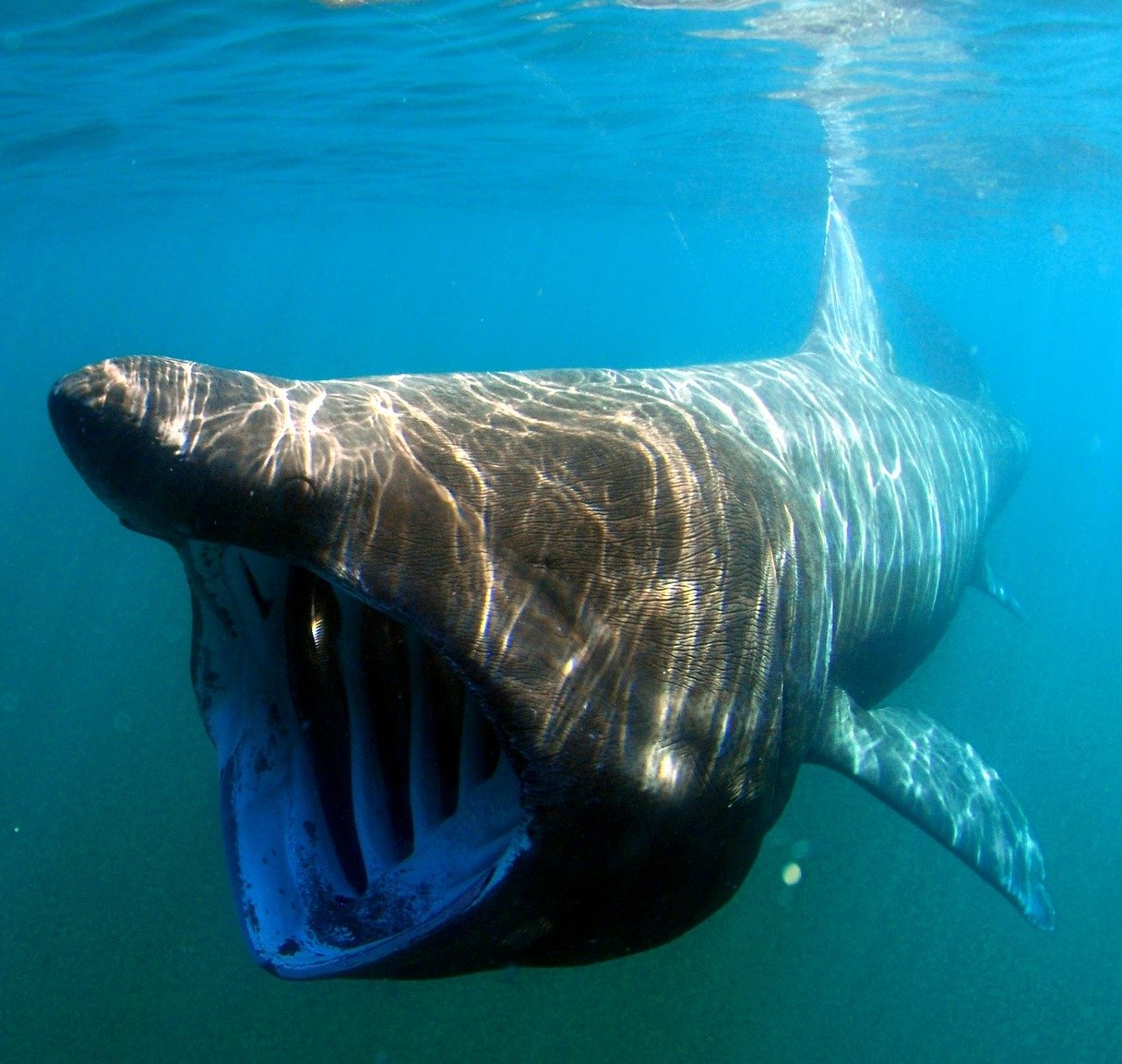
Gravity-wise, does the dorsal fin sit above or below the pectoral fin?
above

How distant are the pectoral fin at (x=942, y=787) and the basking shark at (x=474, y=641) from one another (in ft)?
3.13

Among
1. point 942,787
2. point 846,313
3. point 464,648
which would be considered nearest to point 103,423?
point 464,648

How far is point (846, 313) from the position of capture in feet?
27.6

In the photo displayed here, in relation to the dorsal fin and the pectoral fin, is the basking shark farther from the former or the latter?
the dorsal fin

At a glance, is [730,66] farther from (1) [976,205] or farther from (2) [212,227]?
(2) [212,227]

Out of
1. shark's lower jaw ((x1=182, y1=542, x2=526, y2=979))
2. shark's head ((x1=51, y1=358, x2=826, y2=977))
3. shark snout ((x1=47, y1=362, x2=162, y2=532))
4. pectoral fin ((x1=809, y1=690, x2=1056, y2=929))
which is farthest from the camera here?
pectoral fin ((x1=809, y1=690, x2=1056, y2=929))

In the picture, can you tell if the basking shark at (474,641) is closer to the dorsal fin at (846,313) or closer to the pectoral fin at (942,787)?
the pectoral fin at (942,787)

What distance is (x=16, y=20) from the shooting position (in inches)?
572

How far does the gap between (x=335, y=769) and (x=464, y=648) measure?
3.61ft

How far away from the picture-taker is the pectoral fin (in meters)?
4.77

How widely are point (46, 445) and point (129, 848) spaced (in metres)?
26.1

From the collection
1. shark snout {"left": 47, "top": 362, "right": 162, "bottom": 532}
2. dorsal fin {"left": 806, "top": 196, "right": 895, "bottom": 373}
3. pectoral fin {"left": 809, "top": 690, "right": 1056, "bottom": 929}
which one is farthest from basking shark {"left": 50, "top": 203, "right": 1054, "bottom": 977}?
dorsal fin {"left": 806, "top": 196, "right": 895, "bottom": 373}

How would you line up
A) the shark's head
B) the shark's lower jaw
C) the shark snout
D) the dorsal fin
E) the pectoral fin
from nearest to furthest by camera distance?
1. the shark snout
2. the shark's head
3. the shark's lower jaw
4. the pectoral fin
5. the dorsal fin

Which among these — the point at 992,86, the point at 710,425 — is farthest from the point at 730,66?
the point at 710,425
